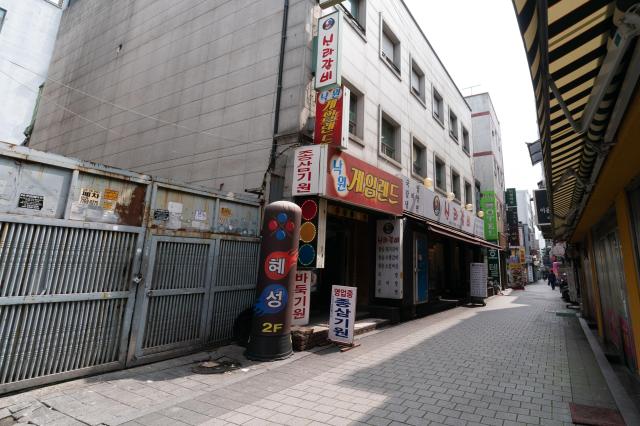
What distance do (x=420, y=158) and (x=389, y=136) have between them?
3.18m

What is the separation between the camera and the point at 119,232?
5742 mm

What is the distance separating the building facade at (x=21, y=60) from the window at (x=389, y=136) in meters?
19.4

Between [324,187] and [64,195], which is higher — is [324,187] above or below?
above

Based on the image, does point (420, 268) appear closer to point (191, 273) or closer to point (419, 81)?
point (191, 273)

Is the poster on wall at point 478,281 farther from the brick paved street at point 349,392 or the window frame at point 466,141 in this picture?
the brick paved street at point 349,392

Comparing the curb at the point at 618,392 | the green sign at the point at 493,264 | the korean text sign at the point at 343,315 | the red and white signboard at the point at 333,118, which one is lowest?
the curb at the point at 618,392

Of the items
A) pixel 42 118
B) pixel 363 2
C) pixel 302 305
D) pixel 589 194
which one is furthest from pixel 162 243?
pixel 42 118

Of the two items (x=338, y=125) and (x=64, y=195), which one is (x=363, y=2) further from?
(x=64, y=195)

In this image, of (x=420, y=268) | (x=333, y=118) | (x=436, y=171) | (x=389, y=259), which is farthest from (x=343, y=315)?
(x=436, y=171)

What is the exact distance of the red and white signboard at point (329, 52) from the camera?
27.8ft

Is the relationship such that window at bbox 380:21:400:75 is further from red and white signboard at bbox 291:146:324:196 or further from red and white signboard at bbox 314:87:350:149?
red and white signboard at bbox 291:146:324:196

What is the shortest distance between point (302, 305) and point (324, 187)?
2.94m

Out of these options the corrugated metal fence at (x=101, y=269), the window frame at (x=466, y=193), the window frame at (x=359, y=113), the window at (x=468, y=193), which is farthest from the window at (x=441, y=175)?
the corrugated metal fence at (x=101, y=269)

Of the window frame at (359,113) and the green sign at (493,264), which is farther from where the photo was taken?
the green sign at (493,264)
